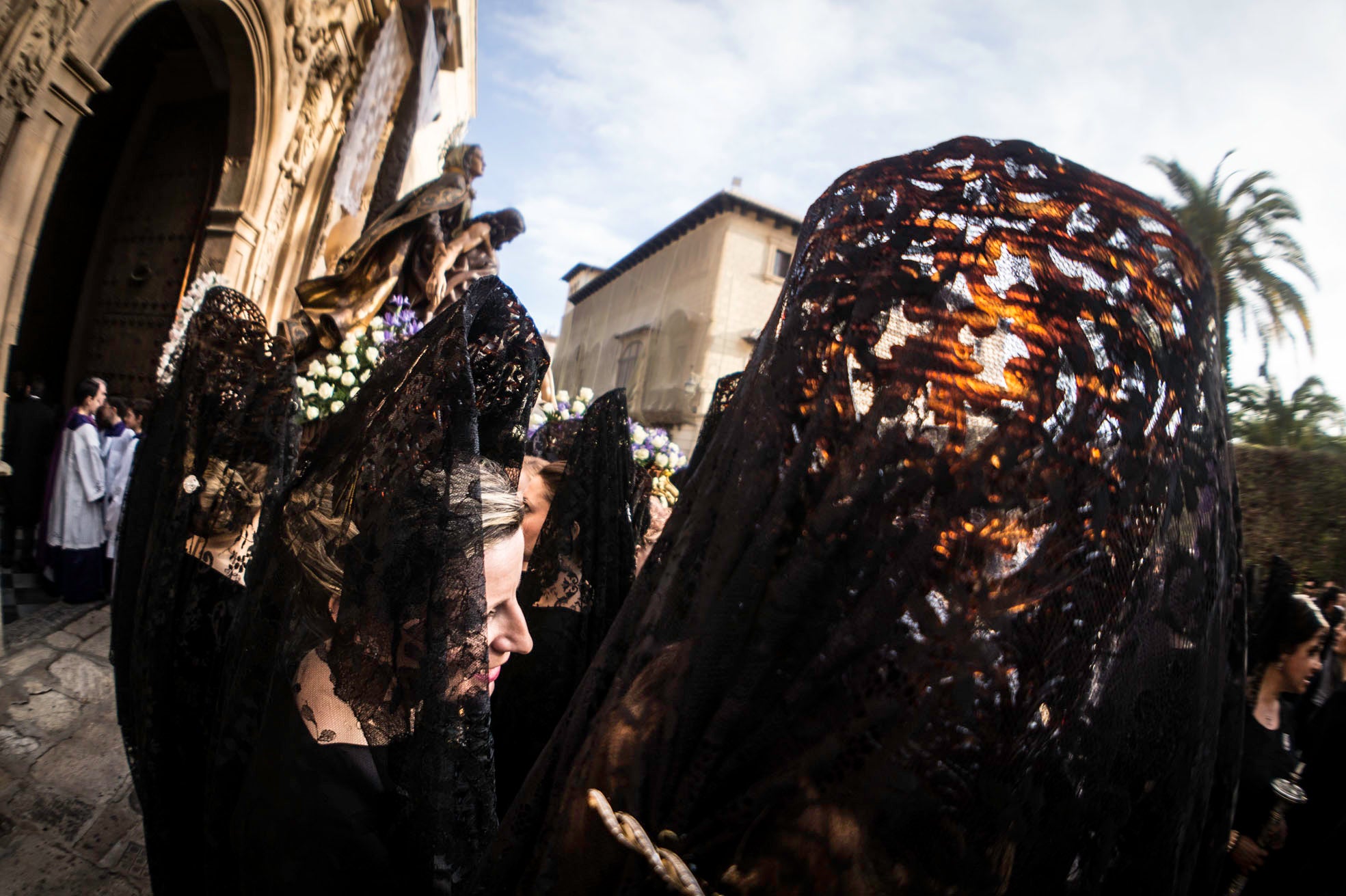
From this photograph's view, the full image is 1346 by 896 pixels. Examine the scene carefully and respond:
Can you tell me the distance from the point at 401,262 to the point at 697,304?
18.7 meters

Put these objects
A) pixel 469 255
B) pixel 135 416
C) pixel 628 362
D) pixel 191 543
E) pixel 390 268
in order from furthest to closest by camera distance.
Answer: pixel 628 362 → pixel 469 255 → pixel 135 416 → pixel 390 268 → pixel 191 543

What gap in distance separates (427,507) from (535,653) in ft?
3.81

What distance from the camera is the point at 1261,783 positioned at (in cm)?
220

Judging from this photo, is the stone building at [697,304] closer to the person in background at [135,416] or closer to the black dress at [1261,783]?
the person in background at [135,416]

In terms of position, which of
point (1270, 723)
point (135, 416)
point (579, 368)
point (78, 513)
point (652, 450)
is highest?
point (579, 368)

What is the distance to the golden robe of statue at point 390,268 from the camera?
548cm

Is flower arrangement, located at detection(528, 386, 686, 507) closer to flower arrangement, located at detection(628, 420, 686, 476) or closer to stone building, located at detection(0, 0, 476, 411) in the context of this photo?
flower arrangement, located at detection(628, 420, 686, 476)

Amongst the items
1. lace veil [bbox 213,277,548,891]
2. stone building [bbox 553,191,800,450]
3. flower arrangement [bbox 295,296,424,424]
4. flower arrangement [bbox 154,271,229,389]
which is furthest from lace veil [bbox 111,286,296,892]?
stone building [bbox 553,191,800,450]

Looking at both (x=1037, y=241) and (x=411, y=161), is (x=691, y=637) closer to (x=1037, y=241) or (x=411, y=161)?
(x=1037, y=241)

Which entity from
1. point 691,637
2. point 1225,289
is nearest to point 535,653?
point 691,637

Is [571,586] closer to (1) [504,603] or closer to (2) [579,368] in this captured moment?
(1) [504,603]

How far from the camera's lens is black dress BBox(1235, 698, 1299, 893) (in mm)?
2014

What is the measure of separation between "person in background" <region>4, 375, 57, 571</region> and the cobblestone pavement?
2.66m

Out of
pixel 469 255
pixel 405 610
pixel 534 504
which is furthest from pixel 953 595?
pixel 469 255
